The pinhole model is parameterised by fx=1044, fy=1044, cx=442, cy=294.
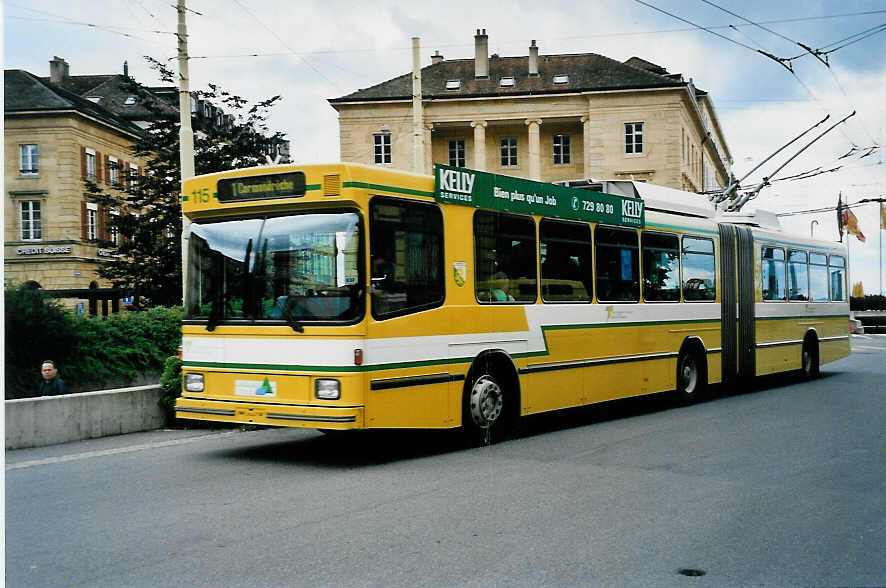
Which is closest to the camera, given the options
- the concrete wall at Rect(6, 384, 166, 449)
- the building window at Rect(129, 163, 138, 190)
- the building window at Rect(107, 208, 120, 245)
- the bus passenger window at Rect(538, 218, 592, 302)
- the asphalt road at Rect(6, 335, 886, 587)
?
the asphalt road at Rect(6, 335, 886, 587)

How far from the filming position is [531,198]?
40.9ft

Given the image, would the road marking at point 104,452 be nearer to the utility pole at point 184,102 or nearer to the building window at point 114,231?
the utility pole at point 184,102

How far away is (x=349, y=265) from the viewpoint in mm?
9797

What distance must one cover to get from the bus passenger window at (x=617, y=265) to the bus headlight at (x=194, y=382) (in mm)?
5583

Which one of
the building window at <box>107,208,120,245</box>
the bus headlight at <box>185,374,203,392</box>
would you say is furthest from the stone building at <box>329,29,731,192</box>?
→ the bus headlight at <box>185,374,203,392</box>

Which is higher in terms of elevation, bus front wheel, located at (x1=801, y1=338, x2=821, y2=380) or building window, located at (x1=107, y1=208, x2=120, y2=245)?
building window, located at (x1=107, y1=208, x2=120, y2=245)

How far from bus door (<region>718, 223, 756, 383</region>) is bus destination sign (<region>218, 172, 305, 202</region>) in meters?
9.64

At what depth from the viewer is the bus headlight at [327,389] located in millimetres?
9703

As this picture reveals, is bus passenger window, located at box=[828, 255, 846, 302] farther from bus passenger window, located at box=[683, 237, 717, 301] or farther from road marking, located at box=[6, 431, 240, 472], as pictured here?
road marking, located at box=[6, 431, 240, 472]

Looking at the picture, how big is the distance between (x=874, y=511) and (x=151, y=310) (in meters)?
12.7

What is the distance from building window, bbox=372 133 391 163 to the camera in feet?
224

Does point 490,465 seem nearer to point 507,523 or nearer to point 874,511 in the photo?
point 507,523

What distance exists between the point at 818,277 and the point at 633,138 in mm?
45387

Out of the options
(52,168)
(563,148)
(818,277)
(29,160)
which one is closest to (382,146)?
(563,148)
